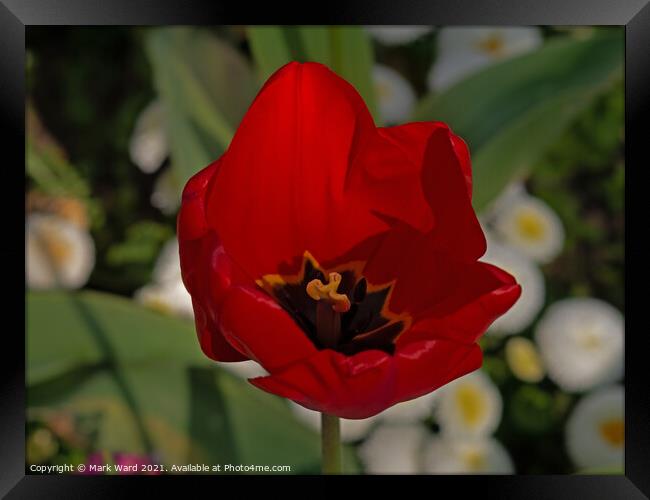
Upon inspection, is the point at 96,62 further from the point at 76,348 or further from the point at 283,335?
the point at 283,335

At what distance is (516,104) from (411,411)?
31cm

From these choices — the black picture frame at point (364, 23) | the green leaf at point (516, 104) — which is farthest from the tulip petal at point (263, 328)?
the green leaf at point (516, 104)

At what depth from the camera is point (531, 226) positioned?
3.10ft

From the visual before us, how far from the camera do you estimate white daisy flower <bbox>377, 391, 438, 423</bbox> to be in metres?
0.89

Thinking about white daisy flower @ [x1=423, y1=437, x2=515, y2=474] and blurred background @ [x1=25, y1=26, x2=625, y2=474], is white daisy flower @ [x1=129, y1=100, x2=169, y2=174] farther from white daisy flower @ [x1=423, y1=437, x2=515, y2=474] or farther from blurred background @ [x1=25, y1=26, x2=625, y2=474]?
white daisy flower @ [x1=423, y1=437, x2=515, y2=474]

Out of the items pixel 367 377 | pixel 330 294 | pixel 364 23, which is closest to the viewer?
pixel 367 377

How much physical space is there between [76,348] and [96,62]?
0.89ft

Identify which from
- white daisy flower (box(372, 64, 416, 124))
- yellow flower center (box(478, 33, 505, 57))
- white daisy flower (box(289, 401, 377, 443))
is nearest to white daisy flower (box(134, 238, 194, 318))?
white daisy flower (box(289, 401, 377, 443))

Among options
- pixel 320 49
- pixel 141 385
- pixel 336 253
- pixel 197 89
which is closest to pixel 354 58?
pixel 320 49

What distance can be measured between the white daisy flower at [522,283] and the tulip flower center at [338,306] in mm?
295

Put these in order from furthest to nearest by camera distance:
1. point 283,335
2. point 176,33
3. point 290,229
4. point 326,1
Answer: point 176,33 → point 326,1 → point 290,229 → point 283,335

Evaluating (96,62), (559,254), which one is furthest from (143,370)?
(559,254)

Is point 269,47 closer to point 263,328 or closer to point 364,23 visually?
point 364,23

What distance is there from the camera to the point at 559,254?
36.9 inches
